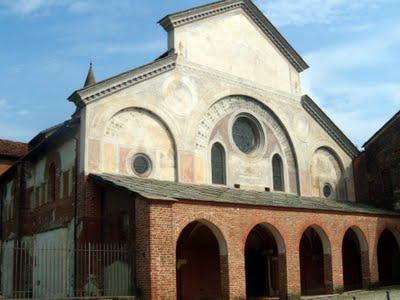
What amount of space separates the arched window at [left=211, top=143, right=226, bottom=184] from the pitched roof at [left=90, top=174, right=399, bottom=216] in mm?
732

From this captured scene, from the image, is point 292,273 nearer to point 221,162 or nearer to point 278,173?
point 221,162

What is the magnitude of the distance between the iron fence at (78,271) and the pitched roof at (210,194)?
74.7 inches

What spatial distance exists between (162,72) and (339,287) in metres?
10.9

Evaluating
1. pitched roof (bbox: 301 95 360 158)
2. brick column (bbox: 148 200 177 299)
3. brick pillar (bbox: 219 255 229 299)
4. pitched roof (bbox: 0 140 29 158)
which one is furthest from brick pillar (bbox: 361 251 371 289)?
pitched roof (bbox: 0 140 29 158)

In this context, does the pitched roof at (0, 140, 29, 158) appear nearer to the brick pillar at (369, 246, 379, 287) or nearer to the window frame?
the window frame

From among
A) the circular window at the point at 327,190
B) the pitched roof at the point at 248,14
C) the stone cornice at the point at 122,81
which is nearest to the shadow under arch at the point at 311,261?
the circular window at the point at 327,190

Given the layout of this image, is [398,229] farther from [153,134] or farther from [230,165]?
[153,134]

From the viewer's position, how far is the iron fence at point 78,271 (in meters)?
15.8

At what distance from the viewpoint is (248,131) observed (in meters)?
23.7

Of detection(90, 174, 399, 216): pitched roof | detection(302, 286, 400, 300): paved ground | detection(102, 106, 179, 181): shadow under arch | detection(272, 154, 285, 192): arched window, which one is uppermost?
detection(102, 106, 179, 181): shadow under arch

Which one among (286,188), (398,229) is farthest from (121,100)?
(398,229)

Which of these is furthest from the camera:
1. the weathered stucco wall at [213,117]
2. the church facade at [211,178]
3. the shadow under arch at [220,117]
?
the shadow under arch at [220,117]

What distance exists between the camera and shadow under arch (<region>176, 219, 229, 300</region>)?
1917cm

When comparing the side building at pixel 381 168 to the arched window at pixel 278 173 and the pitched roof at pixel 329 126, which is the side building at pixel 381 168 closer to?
the pitched roof at pixel 329 126
